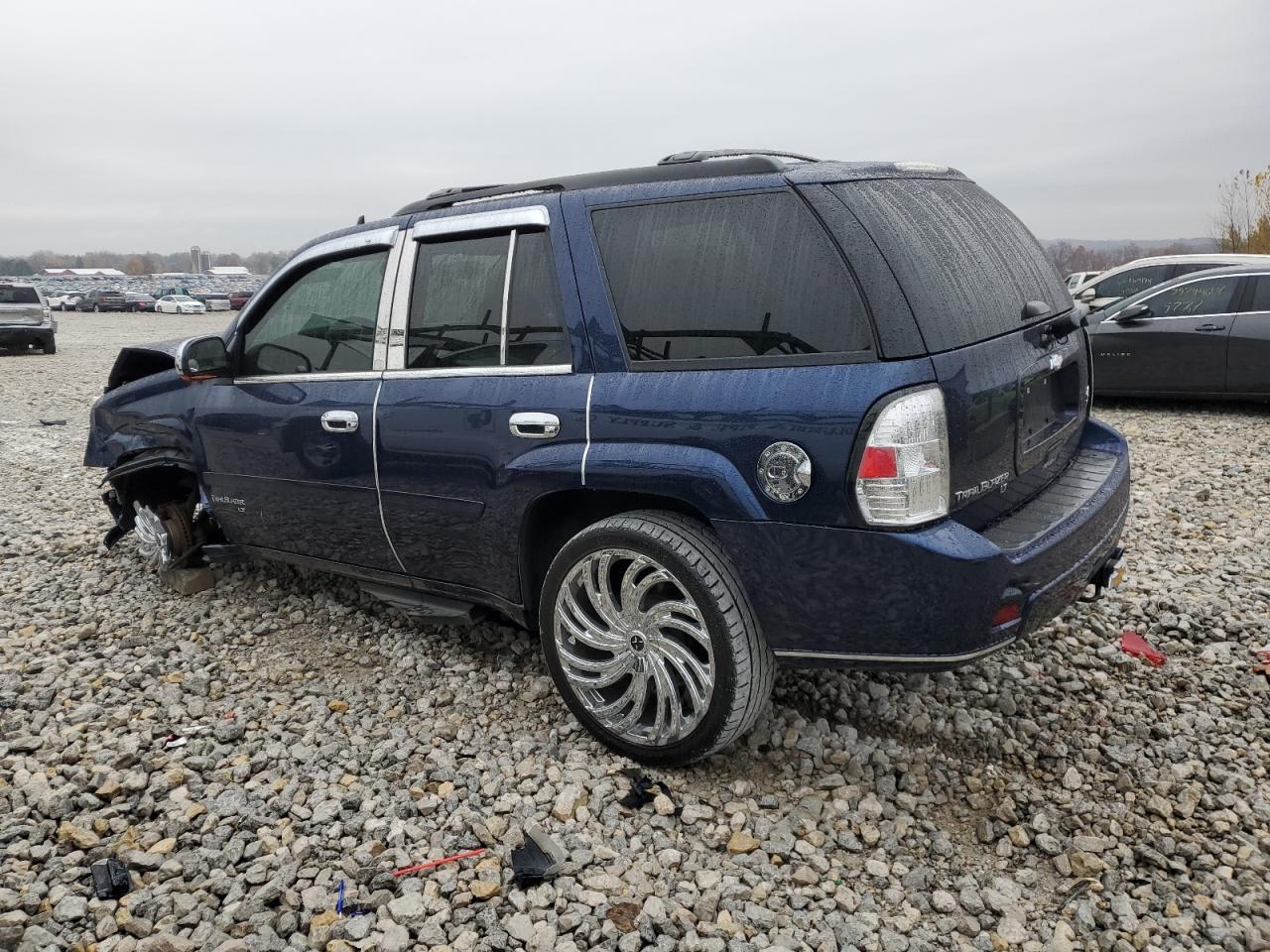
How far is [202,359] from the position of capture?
398 cm

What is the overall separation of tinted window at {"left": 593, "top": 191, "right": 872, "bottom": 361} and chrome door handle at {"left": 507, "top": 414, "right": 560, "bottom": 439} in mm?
347

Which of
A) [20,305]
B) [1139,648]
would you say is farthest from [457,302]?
[20,305]

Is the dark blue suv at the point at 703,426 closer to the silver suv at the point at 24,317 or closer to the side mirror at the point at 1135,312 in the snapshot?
the side mirror at the point at 1135,312

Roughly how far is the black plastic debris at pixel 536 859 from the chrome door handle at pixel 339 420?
1.68 meters

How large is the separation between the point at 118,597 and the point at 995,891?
430 centimetres

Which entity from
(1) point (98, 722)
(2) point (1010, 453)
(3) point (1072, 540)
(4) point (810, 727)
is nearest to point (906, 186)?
(2) point (1010, 453)

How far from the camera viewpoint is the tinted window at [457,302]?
10.5 ft

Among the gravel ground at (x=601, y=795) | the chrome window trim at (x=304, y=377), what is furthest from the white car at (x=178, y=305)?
the chrome window trim at (x=304, y=377)

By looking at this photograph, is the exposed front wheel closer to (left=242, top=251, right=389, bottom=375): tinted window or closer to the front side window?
the front side window

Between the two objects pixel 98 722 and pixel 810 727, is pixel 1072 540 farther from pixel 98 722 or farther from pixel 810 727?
pixel 98 722

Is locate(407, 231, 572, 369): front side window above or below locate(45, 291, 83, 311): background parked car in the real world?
below

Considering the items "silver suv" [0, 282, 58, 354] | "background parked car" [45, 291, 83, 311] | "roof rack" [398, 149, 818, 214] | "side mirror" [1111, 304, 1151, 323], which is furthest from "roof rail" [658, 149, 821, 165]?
"background parked car" [45, 291, 83, 311]

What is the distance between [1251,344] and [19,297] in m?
22.2

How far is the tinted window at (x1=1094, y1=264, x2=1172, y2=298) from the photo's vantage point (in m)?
12.8
